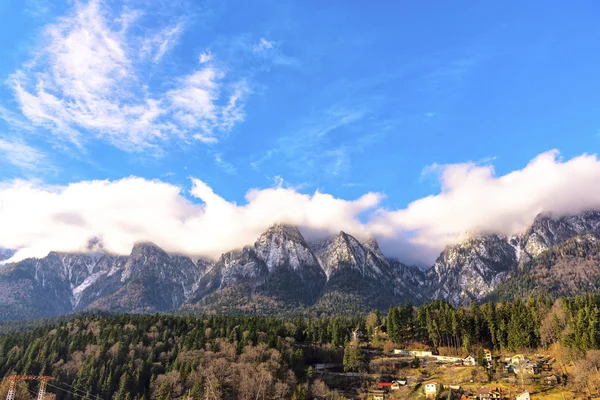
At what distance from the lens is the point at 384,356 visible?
160125mm

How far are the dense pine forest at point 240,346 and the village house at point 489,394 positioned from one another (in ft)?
96.5

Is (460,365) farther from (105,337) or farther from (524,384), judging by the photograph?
(105,337)

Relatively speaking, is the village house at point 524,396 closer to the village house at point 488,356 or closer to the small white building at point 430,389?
the small white building at point 430,389

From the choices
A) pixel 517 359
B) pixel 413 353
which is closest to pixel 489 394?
pixel 517 359

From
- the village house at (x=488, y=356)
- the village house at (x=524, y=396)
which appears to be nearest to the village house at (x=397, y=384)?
the village house at (x=488, y=356)

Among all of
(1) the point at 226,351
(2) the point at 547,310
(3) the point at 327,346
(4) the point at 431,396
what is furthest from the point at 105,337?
(2) the point at 547,310

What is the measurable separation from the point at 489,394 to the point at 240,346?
84.8 metres

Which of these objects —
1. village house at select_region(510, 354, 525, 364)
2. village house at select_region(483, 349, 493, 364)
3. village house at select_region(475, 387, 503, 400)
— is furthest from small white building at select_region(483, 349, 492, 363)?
village house at select_region(475, 387, 503, 400)

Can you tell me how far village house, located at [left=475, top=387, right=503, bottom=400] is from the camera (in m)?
110

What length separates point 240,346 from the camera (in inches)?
6102

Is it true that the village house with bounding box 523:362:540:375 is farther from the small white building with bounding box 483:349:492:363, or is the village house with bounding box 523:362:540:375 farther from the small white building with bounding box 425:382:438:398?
the small white building with bounding box 425:382:438:398

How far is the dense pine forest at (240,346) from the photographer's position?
127812 millimetres

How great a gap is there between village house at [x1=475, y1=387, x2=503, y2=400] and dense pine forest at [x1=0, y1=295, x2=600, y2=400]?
29403 mm

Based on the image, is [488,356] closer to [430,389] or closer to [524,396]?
[430,389]
